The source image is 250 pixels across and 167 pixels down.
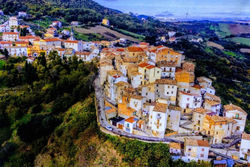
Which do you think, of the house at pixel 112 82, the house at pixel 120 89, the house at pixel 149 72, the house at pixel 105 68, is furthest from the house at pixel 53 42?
the house at pixel 149 72

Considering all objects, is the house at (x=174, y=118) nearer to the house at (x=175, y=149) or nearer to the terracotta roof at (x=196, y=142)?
the terracotta roof at (x=196, y=142)

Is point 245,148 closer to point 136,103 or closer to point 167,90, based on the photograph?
point 167,90

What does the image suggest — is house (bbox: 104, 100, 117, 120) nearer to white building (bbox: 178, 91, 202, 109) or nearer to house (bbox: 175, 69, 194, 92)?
white building (bbox: 178, 91, 202, 109)

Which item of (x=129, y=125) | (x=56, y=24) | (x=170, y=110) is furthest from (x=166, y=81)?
(x=56, y=24)

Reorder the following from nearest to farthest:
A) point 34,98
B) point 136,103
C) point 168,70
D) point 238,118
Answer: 1. point 238,118
2. point 136,103
3. point 168,70
4. point 34,98

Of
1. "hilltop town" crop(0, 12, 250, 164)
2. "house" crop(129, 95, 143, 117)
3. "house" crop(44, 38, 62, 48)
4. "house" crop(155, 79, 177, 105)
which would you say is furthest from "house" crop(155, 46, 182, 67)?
"house" crop(44, 38, 62, 48)

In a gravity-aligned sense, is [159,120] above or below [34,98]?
above

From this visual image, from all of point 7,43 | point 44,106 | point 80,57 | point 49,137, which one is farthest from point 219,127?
point 7,43

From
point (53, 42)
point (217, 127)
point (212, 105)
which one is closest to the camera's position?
point (217, 127)
